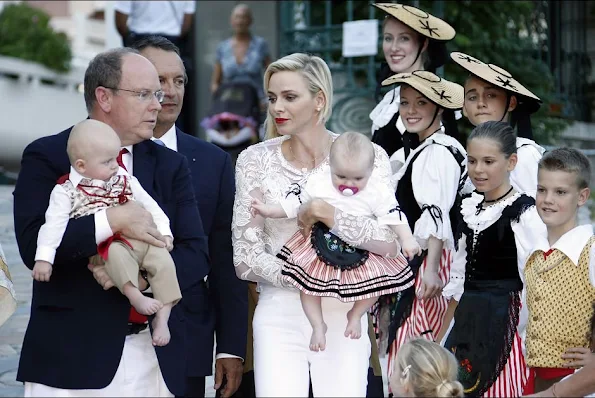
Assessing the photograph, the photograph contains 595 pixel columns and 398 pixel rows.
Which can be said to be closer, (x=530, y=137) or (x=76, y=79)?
(x=530, y=137)

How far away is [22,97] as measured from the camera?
1975 centimetres

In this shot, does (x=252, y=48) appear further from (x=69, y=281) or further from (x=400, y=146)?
(x=69, y=281)

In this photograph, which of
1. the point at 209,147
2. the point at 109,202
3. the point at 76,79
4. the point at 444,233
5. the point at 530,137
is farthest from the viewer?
the point at 76,79

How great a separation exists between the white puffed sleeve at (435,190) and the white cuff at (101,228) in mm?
1994

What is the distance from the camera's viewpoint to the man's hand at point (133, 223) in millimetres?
3756

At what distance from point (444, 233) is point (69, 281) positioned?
211 cm

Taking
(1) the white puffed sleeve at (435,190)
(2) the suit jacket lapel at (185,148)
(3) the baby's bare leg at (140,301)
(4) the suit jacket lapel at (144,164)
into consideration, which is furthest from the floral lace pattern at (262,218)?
(1) the white puffed sleeve at (435,190)

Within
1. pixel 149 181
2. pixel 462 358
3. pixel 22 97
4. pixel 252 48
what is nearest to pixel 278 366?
pixel 149 181

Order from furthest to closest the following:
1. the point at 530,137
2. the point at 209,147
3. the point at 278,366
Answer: the point at 530,137
the point at 209,147
the point at 278,366

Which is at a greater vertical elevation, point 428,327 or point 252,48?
point 252,48

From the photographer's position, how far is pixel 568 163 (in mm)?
4668

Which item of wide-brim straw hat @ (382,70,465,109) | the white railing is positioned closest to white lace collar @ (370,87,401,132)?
wide-brim straw hat @ (382,70,465,109)

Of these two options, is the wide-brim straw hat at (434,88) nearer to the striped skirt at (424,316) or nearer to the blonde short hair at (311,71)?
the striped skirt at (424,316)

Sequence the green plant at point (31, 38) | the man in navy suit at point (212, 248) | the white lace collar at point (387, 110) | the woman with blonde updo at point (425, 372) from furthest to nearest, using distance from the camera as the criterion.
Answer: the green plant at point (31, 38)
the white lace collar at point (387, 110)
the man in navy suit at point (212, 248)
the woman with blonde updo at point (425, 372)
